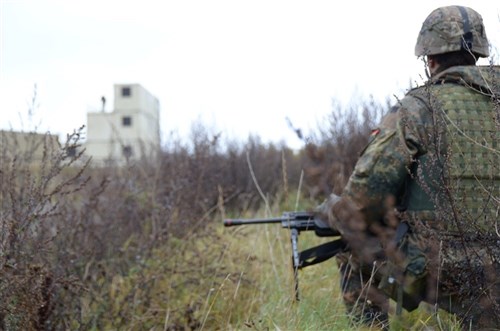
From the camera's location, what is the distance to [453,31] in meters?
→ 3.52

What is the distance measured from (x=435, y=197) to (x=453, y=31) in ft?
3.03

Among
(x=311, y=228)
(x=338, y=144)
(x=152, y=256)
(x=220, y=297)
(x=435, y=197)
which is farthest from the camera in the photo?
(x=338, y=144)

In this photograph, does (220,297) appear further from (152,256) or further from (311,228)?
(311,228)

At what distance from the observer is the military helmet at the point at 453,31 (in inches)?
139

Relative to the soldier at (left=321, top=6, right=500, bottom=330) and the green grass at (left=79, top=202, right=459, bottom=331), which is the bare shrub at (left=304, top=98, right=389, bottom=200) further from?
the soldier at (left=321, top=6, right=500, bottom=330)

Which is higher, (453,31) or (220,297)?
(453,31)

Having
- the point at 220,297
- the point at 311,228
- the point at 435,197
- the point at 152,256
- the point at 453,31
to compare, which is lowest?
the point at 220,297

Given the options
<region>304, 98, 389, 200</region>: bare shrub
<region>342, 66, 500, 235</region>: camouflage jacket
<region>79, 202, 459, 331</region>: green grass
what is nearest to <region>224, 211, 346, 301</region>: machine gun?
<region>79, 202, 459, 331</region>: green grass

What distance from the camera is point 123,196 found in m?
5.94

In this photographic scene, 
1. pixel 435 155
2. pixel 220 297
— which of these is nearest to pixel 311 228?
pixel 220 297

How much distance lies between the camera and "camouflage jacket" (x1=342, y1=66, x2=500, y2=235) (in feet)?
10.1

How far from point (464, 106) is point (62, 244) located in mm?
2369

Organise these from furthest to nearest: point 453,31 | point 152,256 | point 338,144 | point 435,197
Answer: point 338,144 → point 152,256 → point 453,31 → point 435,197

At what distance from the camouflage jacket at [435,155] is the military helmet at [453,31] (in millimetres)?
199
